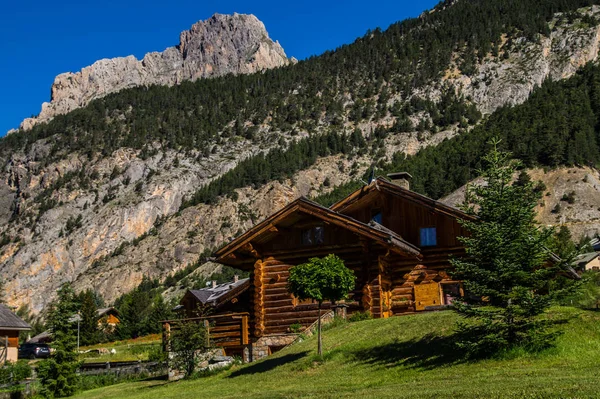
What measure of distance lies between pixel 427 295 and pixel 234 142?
150 metres

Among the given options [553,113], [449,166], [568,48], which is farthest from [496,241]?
[568,48]

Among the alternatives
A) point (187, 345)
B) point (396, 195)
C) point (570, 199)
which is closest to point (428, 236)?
point (396, 195)

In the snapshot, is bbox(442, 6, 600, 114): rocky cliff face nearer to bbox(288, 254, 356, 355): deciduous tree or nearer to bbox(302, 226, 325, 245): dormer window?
bbox(302, 226, 325, 245): dormer window

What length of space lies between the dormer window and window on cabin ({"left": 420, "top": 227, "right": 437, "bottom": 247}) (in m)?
4.53

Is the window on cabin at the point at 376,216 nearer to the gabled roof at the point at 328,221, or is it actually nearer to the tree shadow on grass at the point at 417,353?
the gabled roof at the point at 328,221

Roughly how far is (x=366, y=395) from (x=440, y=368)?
2.89 metres

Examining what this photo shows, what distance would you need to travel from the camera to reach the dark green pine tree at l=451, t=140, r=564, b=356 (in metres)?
15.8

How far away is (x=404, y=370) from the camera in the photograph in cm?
1655

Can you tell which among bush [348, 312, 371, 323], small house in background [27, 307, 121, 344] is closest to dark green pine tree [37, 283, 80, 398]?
bush [348, 312, 371, 323]

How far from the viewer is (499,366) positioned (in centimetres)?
1509

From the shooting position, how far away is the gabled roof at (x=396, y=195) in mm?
28234

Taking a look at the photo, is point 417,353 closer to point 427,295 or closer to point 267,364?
point 267,364

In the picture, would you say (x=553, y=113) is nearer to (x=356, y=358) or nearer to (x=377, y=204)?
(x=377, y=204)

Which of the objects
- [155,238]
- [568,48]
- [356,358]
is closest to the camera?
[356,358]
